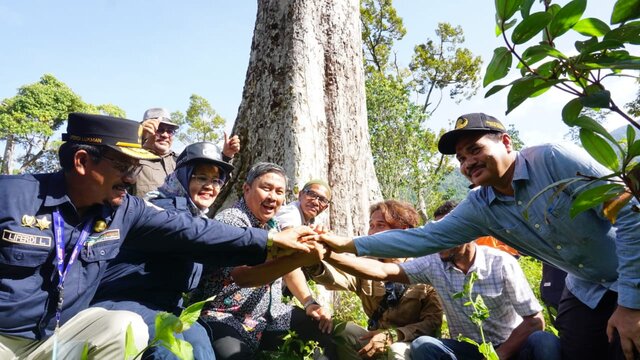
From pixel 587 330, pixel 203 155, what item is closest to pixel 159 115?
pixel 203 155

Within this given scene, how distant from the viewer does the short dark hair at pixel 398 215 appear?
3.72 metres

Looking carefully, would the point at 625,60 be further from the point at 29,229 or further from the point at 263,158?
the point at 263,158

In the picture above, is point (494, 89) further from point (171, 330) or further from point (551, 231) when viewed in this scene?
point (551, 231)

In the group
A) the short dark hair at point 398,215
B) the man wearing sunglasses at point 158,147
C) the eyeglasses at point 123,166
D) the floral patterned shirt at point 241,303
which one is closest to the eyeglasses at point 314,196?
the short dark hair at point 398,215

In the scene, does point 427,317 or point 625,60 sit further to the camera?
point 427,317

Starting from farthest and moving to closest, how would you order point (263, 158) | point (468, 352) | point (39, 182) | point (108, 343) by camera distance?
point (263, 158)
point (468, 352)
point (39, 182)
point (108, 343)

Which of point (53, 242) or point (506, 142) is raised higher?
point (506, 142)

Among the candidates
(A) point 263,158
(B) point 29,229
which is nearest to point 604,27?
(B) point 29,229

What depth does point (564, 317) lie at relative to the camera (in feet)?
8.93

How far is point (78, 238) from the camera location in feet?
7.54

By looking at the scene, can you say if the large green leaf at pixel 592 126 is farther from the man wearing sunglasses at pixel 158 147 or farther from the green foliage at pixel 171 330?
the man wearing sunglasses at pixel 158 147

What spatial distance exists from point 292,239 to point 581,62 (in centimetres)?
227

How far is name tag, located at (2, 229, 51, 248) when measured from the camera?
2.11 meters

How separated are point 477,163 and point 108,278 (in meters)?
2.10
